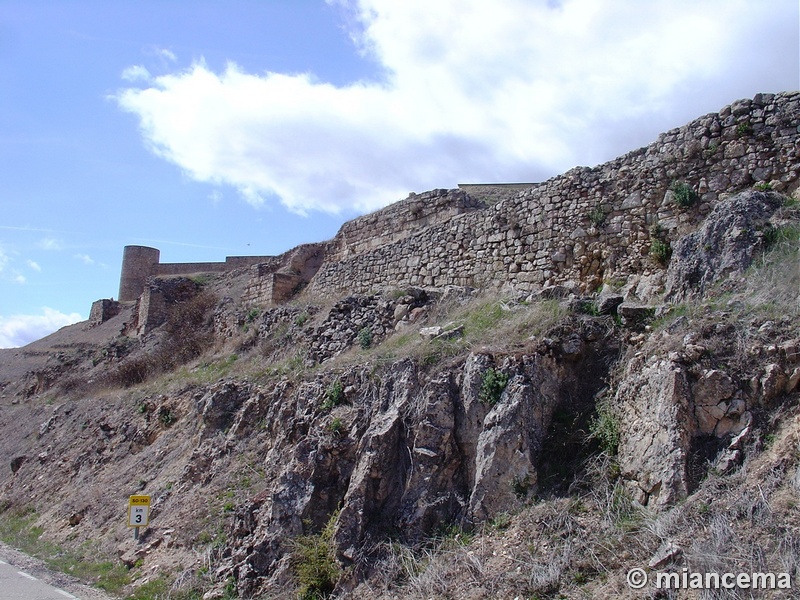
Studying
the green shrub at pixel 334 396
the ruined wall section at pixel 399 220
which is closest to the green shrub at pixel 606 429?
the green shrub at pixel 334 396

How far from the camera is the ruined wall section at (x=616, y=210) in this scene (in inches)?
409

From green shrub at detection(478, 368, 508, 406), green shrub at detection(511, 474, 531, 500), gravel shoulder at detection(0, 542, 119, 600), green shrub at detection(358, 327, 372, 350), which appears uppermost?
A: green shrub at detection(358, 327, 372, 350)

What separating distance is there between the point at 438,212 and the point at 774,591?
1298 cm

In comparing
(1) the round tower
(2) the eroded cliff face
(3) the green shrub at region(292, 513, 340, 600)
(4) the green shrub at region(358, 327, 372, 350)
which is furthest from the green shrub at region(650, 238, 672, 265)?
(1) the round tower

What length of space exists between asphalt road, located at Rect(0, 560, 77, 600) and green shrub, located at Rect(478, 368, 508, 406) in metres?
6.61

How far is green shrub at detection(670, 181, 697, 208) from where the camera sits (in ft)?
35.2

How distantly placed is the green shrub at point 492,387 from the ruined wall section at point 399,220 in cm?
776

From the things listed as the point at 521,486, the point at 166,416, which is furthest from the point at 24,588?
the point at 521,486

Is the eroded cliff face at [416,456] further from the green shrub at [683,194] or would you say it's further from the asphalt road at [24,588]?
the green shrub at [683,194]

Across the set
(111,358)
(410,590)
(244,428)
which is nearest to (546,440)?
(410,590)

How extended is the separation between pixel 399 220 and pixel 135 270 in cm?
2339

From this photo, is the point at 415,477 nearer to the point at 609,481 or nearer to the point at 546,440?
the point at 546,440

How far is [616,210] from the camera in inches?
462

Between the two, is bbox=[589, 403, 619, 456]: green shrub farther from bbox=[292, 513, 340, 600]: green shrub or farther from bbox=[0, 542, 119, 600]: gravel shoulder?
bbox=[0, 542, 119, 600]: gravel shoulder
